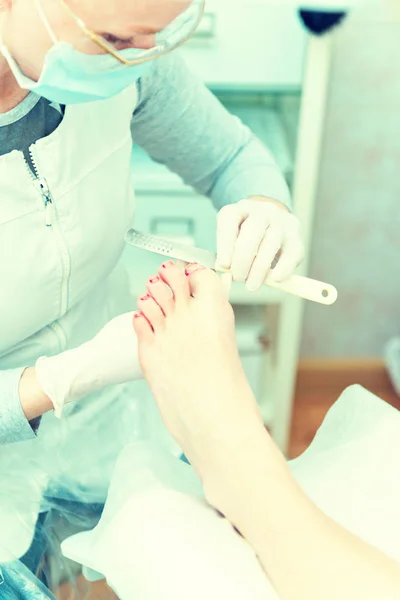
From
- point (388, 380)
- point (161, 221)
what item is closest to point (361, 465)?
point (161, 221)

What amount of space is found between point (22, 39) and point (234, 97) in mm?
832

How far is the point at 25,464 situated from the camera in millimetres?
716

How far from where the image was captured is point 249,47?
1.04 meters

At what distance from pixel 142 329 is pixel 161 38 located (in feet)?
0.87

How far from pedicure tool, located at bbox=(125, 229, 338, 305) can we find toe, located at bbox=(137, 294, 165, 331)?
73 mm

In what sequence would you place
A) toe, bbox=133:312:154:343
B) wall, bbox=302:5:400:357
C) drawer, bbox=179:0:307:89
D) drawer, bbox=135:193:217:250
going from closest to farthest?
toe, bbox=133:312:154:343 < drawer, bbox=179:0:307:89 < drawer, bbox=135:193:217:250 < wall, bbox=302:5:400:357

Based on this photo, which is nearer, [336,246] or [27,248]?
[27,248]

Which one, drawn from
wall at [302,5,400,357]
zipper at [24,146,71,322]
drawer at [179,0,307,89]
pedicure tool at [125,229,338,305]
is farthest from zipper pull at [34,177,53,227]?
wall at [302,5,400,357]

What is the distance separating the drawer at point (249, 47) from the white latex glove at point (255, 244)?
39 cm

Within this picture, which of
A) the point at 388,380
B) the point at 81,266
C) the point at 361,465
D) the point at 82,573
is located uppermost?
the point at 81,266

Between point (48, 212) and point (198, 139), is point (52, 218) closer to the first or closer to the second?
point (48, 212)

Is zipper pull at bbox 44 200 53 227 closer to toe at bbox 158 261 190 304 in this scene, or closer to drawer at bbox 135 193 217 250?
toe at bbox 158 261 190 304

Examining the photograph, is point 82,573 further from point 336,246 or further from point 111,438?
point 336,246

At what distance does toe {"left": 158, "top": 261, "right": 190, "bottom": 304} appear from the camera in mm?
639
